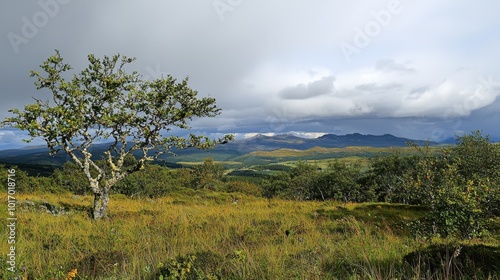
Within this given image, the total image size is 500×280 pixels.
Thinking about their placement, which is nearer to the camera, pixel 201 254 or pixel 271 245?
pixel 201 254

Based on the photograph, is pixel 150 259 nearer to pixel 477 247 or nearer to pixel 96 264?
pixel 96 264

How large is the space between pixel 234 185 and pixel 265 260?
114537 mm

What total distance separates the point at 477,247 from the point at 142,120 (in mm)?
A: 15769

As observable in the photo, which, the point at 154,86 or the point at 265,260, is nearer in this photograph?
the point at 265,260

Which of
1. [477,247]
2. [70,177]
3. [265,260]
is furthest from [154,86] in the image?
[70,177]

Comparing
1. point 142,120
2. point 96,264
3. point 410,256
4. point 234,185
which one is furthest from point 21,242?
point 234,185

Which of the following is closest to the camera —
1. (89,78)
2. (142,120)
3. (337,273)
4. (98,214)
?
(337,273)

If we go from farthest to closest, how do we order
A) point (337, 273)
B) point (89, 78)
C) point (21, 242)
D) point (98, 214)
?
1. point (89, 78)
2. point (98, 214)
3. point (21, 242)
4. point (337, 273)

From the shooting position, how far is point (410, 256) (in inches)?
225

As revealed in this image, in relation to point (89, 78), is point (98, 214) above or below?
below

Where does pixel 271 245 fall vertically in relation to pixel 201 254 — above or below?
below

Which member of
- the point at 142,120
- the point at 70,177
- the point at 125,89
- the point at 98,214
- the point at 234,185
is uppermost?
the point at 125,89

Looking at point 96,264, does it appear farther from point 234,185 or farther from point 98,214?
point 234,185

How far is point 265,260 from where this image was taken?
5.92 metres
